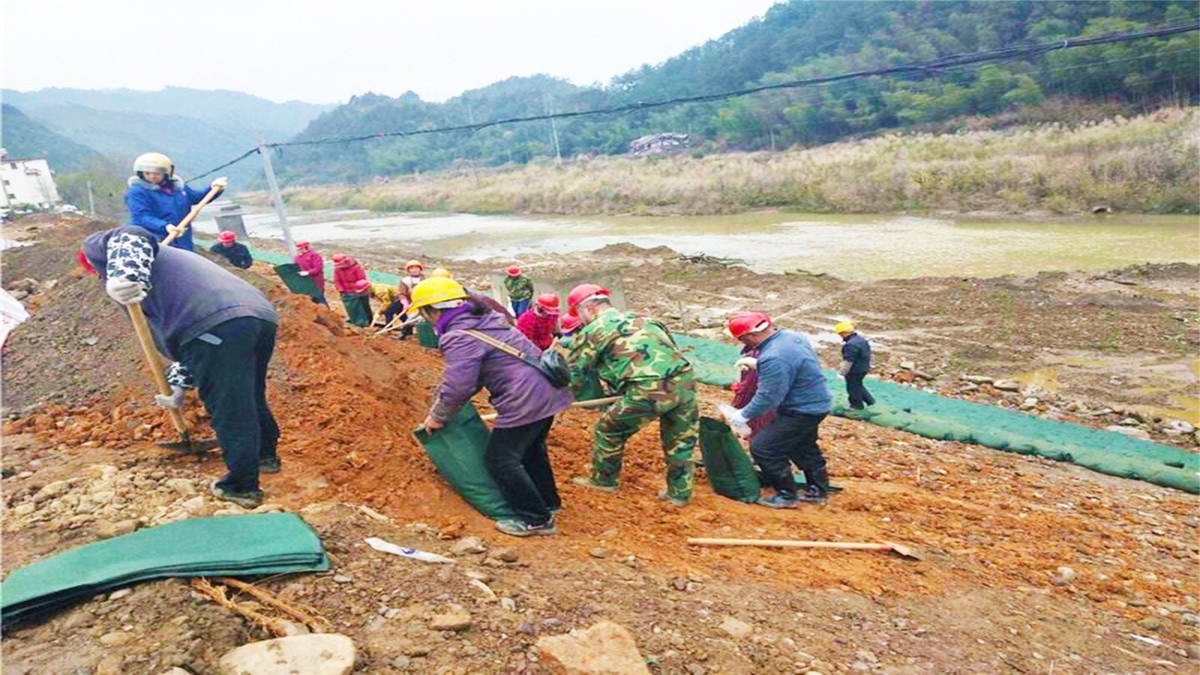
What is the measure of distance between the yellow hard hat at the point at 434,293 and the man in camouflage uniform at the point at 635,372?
0.80 meters

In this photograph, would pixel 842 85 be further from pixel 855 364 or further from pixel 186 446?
pixel 186 446

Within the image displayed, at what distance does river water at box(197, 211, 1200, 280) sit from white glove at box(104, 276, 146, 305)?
1492 cm

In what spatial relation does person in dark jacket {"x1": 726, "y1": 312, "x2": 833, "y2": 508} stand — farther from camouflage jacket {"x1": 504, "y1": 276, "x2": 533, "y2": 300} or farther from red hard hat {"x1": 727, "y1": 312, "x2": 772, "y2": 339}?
camouflage jacket {"x1": 504, "y1": 276, "x2": 533, "y2": 300}

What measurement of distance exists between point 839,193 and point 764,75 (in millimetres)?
45408

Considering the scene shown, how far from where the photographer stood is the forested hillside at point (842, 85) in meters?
36.3

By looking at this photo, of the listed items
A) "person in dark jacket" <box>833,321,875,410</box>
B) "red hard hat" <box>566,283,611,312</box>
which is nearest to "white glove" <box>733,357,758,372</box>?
"red hard hat" <box>566,283,611,312</box>

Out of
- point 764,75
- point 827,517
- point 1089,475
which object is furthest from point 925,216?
point 764,75

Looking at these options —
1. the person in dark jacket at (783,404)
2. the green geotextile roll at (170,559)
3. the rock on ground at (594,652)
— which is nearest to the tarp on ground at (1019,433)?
the person in dark jacket at (783,404)

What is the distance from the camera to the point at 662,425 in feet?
13.5

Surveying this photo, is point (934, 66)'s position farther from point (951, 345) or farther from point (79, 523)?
point (79, 523)

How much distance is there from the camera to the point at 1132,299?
463 inches

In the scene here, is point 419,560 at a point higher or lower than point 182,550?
lower

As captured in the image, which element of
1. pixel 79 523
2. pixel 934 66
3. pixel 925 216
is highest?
pixel 934 66

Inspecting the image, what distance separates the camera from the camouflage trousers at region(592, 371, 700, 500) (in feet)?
12.8
